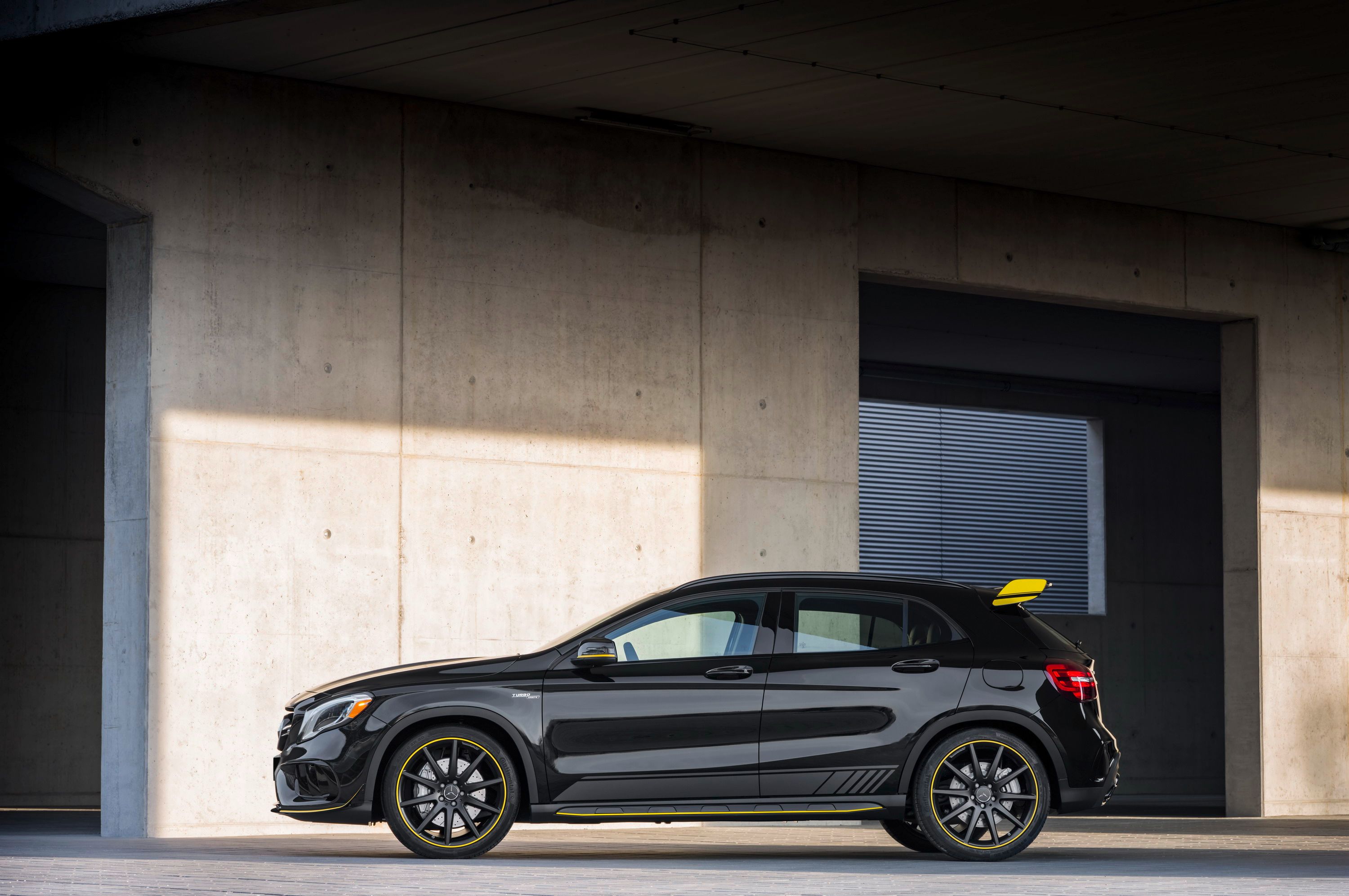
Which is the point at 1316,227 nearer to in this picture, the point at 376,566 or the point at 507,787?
the point at 376,566

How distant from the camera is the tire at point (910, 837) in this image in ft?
34.9

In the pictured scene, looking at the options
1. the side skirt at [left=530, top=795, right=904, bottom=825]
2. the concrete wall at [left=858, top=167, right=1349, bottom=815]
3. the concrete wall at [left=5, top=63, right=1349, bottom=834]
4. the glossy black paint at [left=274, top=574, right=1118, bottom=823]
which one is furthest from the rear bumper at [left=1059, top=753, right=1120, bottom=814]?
the concrete wall at [left=858, top=167, right=1349, bottom=815]

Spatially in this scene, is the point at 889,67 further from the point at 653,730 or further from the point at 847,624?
the point at 653,730

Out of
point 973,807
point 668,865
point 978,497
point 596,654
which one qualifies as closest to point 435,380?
point 596,654

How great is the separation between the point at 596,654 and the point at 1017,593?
7.86ft

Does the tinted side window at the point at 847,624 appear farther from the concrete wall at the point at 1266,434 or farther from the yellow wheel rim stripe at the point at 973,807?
the concrete wall at the point at 1266,434

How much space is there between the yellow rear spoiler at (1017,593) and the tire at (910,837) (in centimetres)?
153

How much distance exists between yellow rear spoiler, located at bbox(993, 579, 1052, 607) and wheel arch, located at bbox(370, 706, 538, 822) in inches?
109

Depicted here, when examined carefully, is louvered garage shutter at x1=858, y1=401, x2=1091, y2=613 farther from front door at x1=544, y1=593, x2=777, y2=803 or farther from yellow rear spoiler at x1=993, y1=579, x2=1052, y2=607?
front door at x1=544, y1=593, x2=777, y2=803

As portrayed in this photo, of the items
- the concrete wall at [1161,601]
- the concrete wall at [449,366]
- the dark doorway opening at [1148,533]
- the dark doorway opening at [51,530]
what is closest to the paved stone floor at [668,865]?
the concrete wall at [449,366]

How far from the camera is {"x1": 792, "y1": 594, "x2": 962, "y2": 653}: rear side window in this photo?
32.2ft

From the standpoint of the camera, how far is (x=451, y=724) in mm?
9508

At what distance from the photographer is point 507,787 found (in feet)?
30.9

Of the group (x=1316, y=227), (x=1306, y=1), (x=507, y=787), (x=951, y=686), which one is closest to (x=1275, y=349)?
(x=1316, y=227)
